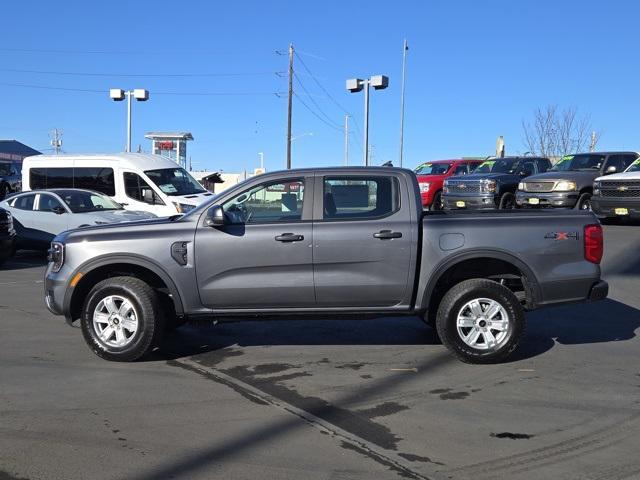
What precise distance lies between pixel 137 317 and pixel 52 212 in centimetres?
890

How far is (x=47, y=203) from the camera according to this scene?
14.5 metres

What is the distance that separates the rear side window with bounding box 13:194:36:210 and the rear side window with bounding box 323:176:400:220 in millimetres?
10315

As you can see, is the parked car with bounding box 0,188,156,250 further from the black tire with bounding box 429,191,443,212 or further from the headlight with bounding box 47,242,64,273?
the black tire with bounding box 429,191,443,212

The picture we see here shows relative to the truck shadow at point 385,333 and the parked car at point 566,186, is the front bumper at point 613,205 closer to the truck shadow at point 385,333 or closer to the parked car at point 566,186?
the parked car at point 566,186

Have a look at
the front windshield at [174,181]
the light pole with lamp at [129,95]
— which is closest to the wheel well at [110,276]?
the front windshield at [174,181]

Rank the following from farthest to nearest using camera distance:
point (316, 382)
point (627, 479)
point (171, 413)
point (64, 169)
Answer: point (64, 169) < point (316, 382) < point (171, 413) < point (627, 479)

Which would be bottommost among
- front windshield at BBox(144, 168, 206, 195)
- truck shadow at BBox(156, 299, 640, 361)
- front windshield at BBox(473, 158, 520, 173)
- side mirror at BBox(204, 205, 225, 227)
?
truck shadow at BBox(156, 299, 640, 361)

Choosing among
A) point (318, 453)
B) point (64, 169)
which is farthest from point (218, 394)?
point (64, 169)

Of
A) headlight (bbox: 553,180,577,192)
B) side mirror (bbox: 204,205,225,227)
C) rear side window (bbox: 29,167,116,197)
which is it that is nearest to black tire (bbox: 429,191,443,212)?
headlight (bbox: 553,180,577,192)

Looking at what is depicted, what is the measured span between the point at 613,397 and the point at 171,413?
140 inches

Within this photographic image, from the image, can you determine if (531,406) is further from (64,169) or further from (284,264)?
(64,169)

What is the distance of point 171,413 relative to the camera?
512 cm

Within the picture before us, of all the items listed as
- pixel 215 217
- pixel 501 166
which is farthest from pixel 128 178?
pixel 501 166

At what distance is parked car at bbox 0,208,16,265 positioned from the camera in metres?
13.0
